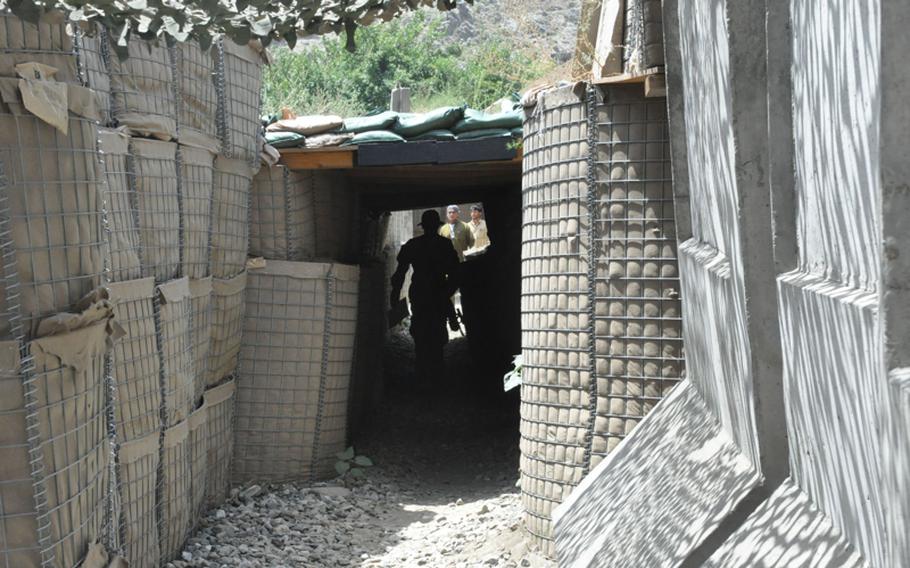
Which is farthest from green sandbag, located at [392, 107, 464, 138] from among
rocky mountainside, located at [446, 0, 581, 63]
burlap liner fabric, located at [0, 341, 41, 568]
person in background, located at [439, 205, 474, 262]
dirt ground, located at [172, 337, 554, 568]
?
rocky mountainside, located at [446, 0, 581, 63]

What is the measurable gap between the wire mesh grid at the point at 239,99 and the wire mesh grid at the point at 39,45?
278cm

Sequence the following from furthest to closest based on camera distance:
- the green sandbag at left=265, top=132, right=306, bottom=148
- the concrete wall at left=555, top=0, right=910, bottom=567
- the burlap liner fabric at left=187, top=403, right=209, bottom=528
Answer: the green sandbag at left=265, top=132, right=306, bottom=148
the burlap liner fabric at left=187, top=403, right=209, bottom=528
the concrete wall at left=555, top=0, right=910, bottom=567

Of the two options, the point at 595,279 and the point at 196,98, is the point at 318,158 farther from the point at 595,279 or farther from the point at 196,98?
the point at 595,279

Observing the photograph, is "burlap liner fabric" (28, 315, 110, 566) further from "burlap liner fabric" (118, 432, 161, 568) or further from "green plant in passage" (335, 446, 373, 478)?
"green plant in passage" (335, 446, 373, 478)

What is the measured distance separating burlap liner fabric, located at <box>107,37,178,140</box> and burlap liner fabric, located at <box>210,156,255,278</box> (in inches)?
35.7

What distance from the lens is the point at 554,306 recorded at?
5.53 metres

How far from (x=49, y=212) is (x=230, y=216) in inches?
135

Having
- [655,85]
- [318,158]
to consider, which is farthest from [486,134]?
[655,85]

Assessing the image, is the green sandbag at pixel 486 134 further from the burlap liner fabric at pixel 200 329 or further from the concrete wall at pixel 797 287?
the concrete wall at pixel 797 287

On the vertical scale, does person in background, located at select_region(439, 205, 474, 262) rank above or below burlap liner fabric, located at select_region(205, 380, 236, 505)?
above

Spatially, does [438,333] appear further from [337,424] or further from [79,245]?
[79,245]

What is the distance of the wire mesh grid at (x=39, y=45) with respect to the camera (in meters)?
3.14

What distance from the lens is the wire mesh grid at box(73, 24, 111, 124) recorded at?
4.53 meters

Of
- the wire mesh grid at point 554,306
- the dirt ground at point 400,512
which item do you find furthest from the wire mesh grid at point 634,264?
the dirt ground at point 400,512
